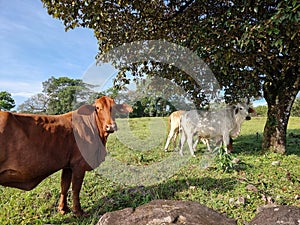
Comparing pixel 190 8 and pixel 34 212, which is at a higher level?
pixel 190 8

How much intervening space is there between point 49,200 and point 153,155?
4188 mm

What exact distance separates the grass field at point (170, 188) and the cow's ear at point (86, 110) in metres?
1.30

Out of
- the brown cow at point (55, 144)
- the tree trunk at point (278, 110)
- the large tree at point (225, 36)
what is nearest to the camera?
the brown cow at point (55, 144)

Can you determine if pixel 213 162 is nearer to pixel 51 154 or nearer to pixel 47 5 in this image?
pixel 51 154

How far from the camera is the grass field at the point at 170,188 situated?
4562 mm

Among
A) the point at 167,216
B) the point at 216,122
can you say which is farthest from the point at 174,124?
the point at 167,216

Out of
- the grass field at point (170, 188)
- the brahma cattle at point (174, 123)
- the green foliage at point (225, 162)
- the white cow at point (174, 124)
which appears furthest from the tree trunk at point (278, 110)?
the brahma cattle at point (174, 123)

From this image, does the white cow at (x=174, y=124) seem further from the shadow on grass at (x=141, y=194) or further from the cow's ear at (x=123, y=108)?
the cow's ear at (x=123, y=108)

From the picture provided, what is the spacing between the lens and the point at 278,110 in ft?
26.1

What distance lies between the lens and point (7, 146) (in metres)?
3.64

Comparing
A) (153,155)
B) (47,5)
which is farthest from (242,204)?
(47,5)

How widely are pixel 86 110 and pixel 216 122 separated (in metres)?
5.23

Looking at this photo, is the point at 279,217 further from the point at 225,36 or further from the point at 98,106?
the point at 225,36

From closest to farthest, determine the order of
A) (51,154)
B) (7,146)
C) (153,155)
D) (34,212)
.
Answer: (7,146) → (51,154) → (34,212) → (153,155)
